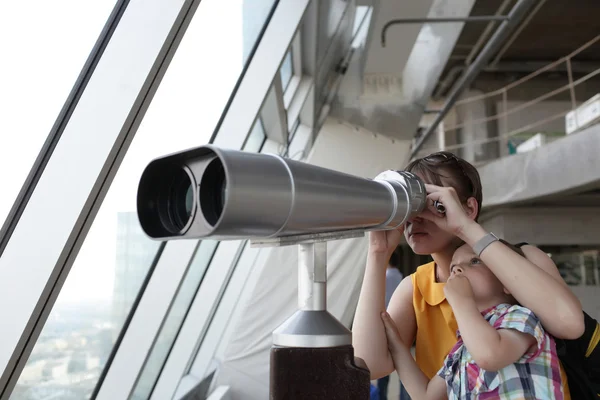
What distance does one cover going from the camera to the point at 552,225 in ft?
19.5

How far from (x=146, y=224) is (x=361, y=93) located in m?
3.41

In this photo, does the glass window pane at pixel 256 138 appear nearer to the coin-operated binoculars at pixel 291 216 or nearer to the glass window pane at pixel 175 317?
the glass window pane at pixel 175 317

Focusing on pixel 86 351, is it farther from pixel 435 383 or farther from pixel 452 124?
pixel 452 124

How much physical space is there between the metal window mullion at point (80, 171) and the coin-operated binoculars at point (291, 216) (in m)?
0.57

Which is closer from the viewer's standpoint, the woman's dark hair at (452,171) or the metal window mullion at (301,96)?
the woman's dark hair at (452,171)

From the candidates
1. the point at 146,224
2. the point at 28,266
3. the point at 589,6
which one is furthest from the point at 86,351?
the point at 589,6

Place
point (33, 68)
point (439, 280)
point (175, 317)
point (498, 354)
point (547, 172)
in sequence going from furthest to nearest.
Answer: point (547, 172)
point (175, 317)
point (33, 68)
point (439, 280)
point (498, 354)

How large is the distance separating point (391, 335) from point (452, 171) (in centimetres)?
24

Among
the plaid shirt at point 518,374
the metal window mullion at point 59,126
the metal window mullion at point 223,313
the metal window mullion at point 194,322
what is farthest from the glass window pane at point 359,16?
the plaid shirt at point 518,374

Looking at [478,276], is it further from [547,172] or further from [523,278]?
[547,172]

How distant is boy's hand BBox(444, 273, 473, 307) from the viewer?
0.66 meters

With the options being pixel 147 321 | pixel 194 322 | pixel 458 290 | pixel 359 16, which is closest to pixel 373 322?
pixel 458 290

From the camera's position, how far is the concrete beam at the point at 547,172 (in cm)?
402

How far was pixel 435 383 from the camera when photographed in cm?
74
